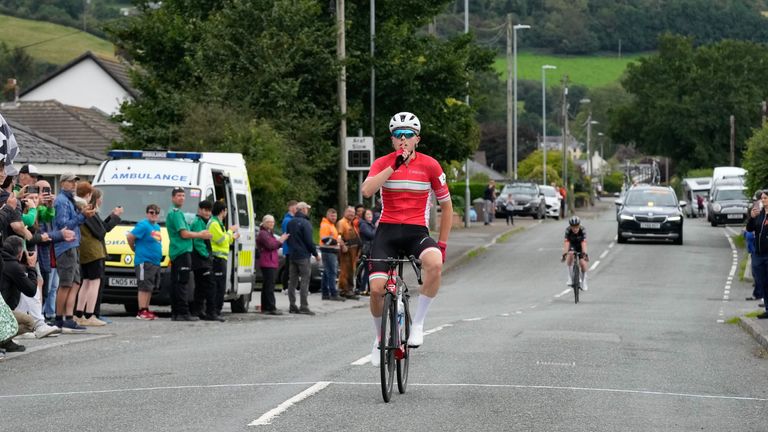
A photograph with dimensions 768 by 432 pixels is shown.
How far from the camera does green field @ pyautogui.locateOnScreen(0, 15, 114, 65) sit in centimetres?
11594

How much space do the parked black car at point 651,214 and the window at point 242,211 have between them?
917 inches

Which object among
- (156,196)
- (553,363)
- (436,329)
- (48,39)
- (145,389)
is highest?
(48,39)

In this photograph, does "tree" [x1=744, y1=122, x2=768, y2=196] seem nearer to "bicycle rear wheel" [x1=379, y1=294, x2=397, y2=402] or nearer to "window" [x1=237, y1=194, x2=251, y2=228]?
"window" [x1=237, y1=194, x2=251, y2=228]

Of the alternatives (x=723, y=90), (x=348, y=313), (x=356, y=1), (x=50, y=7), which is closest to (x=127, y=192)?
(x=348, y=313)

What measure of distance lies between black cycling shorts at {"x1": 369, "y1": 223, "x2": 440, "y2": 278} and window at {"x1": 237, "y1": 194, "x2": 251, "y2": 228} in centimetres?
1322

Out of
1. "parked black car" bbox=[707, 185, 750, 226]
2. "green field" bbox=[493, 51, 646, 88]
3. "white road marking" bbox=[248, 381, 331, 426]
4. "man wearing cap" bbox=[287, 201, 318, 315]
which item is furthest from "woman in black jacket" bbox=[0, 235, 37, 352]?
"green field" bbox=[493, 51, 646, 88]

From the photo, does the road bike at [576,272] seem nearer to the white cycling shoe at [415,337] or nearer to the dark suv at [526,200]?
the white cycling shoe at [415,337]

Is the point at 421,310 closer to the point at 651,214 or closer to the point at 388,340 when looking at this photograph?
the point at 388,340

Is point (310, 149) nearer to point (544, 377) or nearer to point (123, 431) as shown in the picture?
point (544, 377)

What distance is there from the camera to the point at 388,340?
35.9ft

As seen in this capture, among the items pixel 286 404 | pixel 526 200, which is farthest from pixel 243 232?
pixel 526 200

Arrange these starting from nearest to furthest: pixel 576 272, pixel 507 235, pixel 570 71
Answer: pixel 576 272
pixel 507 235
pixel 570 71

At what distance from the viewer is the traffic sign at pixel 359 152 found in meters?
34.0

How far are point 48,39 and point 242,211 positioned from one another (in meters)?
98.2
